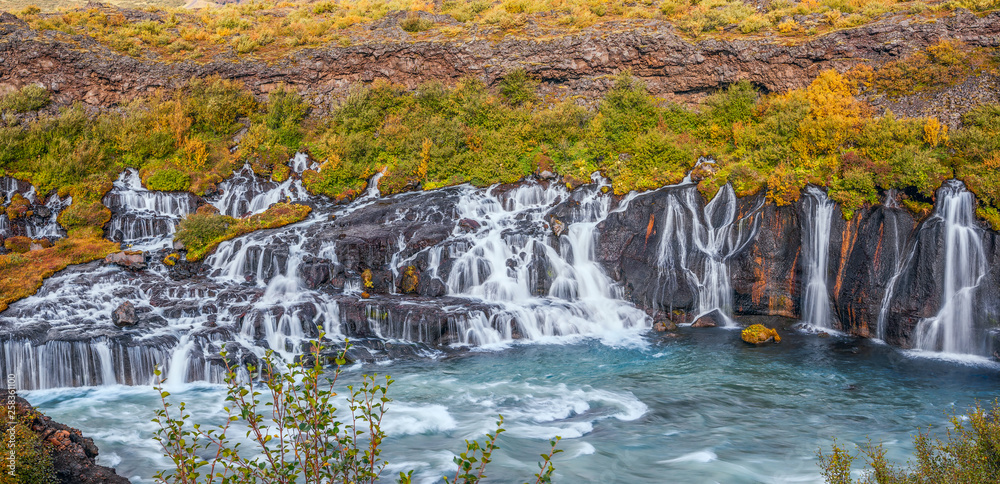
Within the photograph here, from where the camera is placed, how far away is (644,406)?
12289 millimetres

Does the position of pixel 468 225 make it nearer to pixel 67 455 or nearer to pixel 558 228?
pixel 558 228

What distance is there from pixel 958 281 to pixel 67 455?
19968 millimetres

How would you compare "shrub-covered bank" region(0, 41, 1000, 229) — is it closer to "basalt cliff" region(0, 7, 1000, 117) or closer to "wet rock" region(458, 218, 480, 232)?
"basalt cliff" region(0, 7, 1000, 117)

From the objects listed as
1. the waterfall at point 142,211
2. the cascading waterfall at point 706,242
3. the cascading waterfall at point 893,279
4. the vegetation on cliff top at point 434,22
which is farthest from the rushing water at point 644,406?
the vegetation on cliff top at point 434,22

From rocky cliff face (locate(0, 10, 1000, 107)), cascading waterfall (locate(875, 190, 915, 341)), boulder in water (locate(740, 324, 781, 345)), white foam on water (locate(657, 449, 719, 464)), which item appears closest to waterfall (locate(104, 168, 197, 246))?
rocky cliff face (locate(0, 10, 1000, 107))

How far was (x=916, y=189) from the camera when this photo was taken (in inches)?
643

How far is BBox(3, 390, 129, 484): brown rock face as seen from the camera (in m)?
7.41

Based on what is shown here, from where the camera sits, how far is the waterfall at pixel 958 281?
15031 millimetres

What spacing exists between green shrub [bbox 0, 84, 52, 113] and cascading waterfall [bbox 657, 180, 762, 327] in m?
29.5

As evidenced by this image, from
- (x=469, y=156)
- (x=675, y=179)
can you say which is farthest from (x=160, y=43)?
(x=675, y=179)

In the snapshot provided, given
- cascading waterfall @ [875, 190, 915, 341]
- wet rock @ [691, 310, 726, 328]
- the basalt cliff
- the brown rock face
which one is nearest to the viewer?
the brown rock face

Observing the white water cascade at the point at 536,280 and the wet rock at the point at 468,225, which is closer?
the white water cascade at the point at 536,280

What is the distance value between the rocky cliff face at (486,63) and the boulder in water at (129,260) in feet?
44.8

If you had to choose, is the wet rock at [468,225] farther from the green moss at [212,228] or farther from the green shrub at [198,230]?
the green shrub at [198,230]
